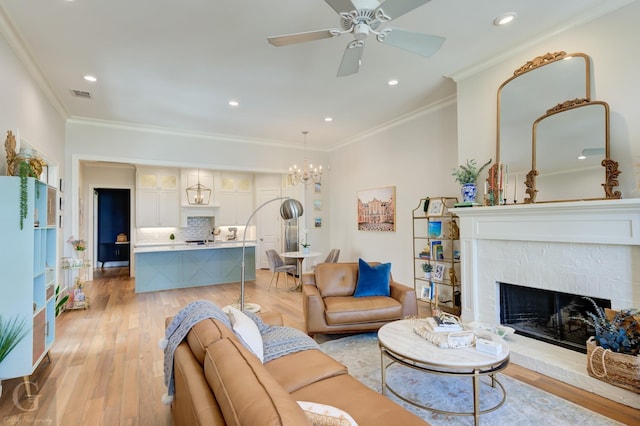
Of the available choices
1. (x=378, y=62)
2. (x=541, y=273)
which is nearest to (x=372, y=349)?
(x=541, y=273)

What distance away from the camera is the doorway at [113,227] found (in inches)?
379

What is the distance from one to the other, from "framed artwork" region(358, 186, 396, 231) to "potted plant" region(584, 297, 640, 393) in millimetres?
3447

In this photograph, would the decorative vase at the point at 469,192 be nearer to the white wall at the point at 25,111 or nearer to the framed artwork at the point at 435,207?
the framed artwork at the point at 435,207

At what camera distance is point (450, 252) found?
183 inches

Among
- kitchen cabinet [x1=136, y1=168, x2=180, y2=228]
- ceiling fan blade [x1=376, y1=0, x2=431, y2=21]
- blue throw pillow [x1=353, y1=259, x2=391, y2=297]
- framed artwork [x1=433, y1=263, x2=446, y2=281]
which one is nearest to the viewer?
ceiling fan blade [x1=376, y1=0, x2=431, y2=21]

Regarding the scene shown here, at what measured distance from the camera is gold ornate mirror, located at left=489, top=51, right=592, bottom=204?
2.87 m

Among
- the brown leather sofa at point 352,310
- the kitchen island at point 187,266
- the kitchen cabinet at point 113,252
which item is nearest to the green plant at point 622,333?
the brown leather sofa at point 352,310

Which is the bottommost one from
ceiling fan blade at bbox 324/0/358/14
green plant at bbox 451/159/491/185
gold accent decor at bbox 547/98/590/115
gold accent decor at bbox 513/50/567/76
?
green plant at bbox 451/159/491/185

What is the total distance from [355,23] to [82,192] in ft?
27.1

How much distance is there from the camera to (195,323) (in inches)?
67.6

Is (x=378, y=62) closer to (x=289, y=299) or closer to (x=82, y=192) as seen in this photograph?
(x=289, y=299)

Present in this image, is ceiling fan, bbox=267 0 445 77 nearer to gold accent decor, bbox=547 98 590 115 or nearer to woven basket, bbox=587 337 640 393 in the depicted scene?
gold accent decor, bbox=547 98 590 115

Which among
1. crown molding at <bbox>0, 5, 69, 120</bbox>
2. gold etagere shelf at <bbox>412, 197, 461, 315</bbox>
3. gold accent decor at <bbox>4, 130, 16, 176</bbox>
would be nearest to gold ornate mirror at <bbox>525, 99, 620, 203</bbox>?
gold etagere shelf at <bbox>412, 197, 461, 315</bbox>

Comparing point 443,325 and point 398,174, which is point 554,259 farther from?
point 398,174
